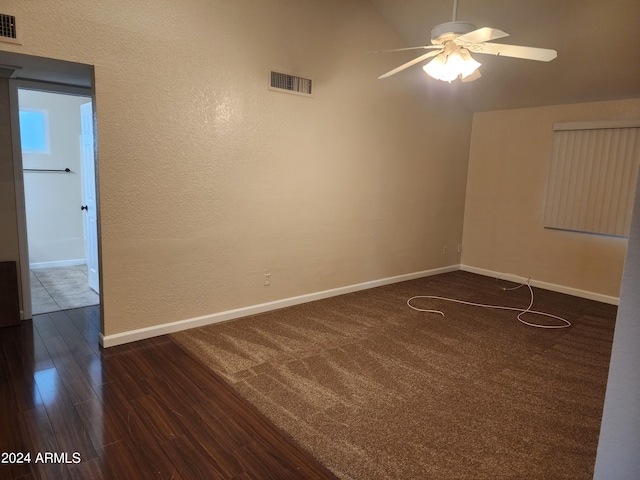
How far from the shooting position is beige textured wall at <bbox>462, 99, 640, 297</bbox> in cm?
488

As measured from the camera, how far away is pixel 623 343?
34.5 inches

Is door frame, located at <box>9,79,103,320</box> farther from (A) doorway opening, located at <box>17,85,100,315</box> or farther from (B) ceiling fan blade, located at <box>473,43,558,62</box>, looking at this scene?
(B) ceiling fan blade, located at <box>473,43,558,62</box>

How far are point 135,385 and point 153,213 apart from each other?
1.33 m

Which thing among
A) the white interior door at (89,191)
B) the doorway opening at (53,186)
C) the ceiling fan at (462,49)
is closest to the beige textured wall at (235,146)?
the white interior door at (89,191)

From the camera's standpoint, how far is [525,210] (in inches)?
→ 217

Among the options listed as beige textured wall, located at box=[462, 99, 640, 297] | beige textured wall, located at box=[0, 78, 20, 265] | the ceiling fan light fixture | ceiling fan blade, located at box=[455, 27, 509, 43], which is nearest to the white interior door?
beige textured wall, located at box=[0, 78, 20, 265]

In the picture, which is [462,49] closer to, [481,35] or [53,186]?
[481,35]

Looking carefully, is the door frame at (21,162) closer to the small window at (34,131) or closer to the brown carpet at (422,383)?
the brown carpet at (422,383)

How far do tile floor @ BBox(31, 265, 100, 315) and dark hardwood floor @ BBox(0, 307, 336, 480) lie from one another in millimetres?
929

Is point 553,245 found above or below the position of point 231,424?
above

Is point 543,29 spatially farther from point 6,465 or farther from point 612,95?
point 6,465

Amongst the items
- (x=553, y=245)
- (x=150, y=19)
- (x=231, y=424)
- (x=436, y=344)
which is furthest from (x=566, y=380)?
(x=150, y=19)

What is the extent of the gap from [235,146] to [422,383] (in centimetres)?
250

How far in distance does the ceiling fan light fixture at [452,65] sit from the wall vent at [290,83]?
147 centimetres
